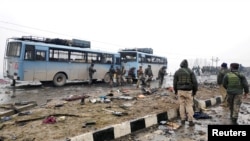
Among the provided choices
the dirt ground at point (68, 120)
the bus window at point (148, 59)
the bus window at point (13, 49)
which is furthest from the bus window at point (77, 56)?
the dirt ground at point (68, 120)

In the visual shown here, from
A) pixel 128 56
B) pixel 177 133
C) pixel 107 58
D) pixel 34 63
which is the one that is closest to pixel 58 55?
pixel 34 63

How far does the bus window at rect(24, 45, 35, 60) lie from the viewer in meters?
15.0

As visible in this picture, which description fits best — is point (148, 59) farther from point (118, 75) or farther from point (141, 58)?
point (118, 75)

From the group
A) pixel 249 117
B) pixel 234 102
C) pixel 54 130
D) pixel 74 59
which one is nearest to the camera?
pixel 54 130

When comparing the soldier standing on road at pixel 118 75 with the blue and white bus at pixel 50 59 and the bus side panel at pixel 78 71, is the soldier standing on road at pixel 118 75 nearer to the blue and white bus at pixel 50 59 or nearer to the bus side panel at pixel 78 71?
the blue and white bus at pixel 50 59

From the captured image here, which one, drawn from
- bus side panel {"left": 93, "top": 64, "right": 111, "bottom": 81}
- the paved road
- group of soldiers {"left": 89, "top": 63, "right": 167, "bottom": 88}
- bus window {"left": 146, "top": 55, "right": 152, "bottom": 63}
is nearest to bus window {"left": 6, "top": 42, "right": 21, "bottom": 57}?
group of soldiers {"left": 89, "top": 63, "right": 167, "bottom": 88}

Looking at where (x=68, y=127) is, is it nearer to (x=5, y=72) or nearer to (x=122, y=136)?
(x=122, y=136)

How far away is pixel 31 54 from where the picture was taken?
15.2 metres

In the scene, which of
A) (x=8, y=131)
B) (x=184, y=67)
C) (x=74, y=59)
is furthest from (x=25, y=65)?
(x=184, y=67)

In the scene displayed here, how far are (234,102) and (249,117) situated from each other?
1.37 metres

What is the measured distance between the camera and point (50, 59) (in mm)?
16312

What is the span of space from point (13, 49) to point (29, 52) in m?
1.09

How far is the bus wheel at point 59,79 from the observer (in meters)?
16.9

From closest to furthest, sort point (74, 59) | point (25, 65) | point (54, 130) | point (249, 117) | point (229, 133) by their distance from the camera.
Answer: point (229, 133), point (54, 130), point (249, 117), point (25, 65), point (74, 59)
